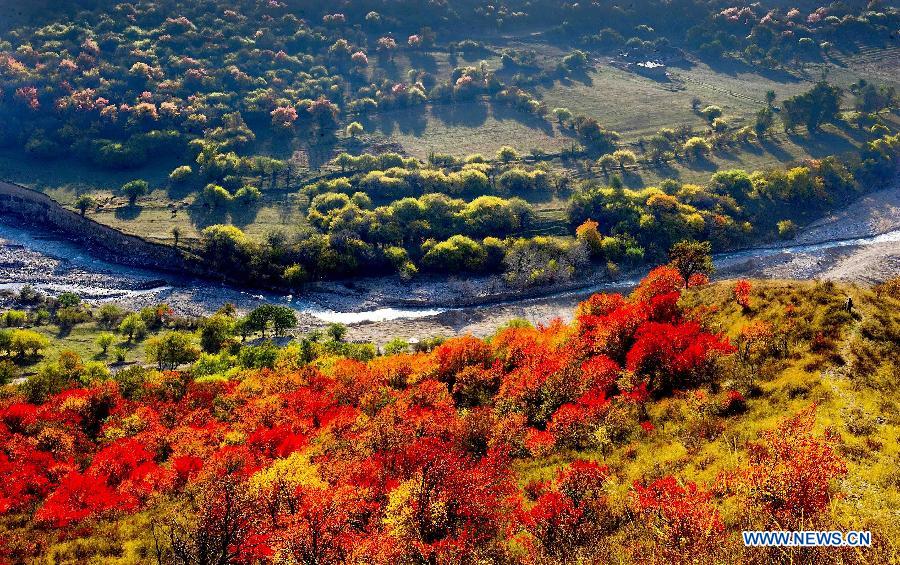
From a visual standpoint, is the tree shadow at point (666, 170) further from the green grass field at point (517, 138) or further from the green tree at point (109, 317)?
the green tree at point (109, 317)

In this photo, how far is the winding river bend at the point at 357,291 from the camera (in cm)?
10581

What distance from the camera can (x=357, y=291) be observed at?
Answer: 111m

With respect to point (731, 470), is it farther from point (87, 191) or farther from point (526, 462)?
point (87, 191)

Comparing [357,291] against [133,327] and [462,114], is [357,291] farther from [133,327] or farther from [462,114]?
[462,114]

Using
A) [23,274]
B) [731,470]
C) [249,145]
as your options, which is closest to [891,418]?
[731,470]

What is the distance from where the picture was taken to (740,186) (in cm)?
13288

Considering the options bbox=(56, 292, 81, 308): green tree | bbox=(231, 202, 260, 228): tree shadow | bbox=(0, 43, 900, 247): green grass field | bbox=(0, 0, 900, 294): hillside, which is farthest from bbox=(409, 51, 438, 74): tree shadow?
bbox=(56, 292, 81, 308): green tree

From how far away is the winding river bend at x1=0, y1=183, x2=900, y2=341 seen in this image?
4166 inches

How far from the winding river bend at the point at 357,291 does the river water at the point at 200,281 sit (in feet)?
0.56

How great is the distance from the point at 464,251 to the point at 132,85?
364 feet

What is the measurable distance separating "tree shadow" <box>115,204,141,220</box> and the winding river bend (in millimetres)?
9958

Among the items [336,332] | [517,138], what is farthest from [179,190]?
[517,138]

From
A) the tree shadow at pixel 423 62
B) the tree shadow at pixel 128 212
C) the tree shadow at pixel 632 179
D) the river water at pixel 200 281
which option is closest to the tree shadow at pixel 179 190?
the tree shadow at pixel 128 212

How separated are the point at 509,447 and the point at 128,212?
109322 millimetres
